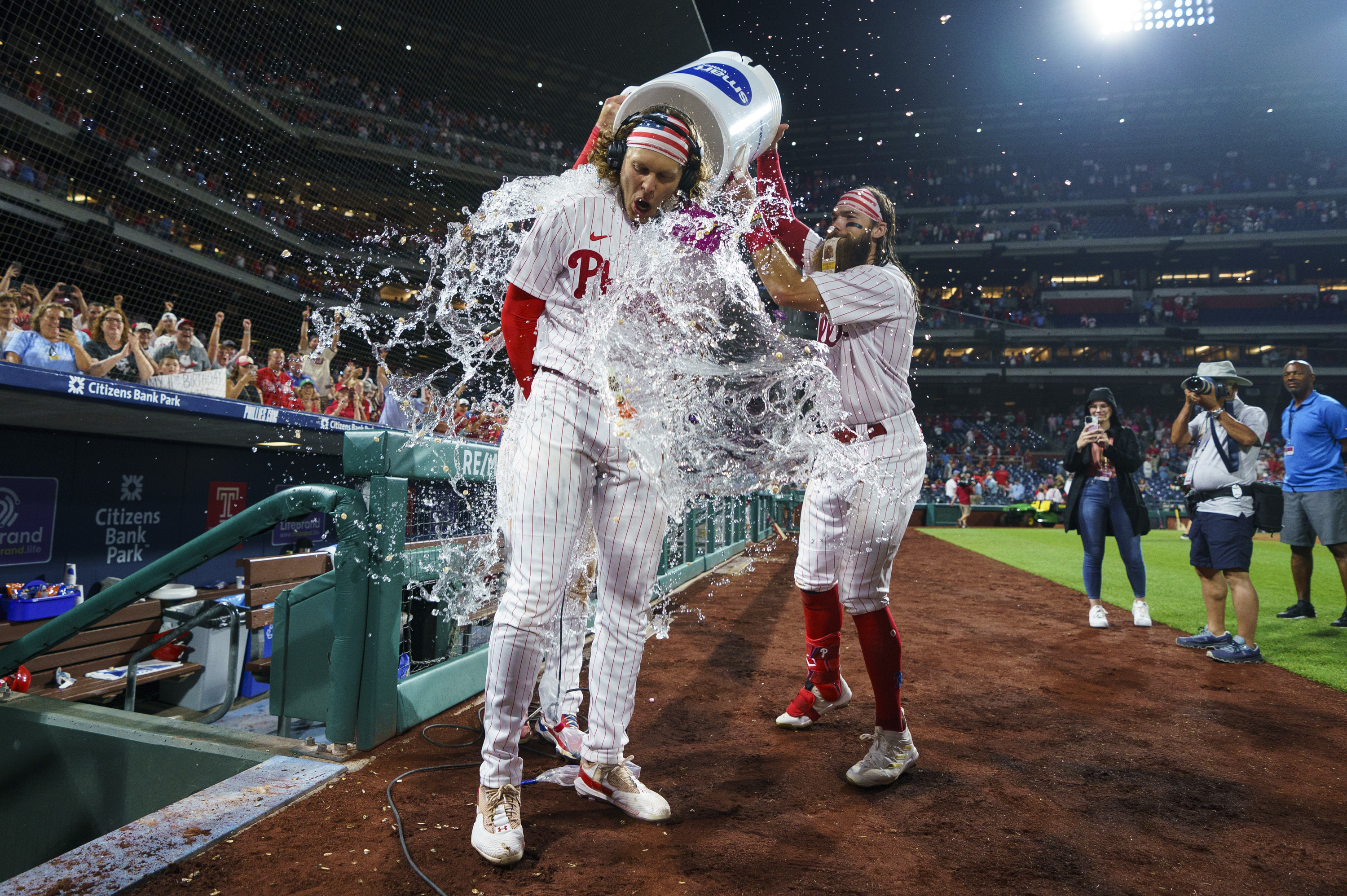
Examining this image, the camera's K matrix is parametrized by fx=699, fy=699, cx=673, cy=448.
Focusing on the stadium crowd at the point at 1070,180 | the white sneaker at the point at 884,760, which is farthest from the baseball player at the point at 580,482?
the stadium crowd at the point at 1070,180

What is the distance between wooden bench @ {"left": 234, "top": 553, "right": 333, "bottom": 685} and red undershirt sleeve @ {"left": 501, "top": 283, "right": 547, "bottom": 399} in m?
2.75

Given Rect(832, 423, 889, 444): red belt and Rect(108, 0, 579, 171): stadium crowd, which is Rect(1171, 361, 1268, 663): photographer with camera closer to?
Rect(832, 423, 889, 444): red belt

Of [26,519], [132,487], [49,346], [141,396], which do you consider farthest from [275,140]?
[141,396]

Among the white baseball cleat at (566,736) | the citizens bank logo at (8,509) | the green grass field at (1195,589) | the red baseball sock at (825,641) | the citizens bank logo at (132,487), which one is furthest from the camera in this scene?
the citizens bank logo at (132,487)

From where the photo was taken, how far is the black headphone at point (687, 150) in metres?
1.71

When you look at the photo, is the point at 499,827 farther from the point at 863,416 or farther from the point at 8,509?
the point at 8,509

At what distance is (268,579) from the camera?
4.41 meters

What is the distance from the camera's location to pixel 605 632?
1846 mm

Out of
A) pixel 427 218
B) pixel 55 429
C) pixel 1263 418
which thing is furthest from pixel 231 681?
pixel 427 218

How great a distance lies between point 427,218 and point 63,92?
254 inches

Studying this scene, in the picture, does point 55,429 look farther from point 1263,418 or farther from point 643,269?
point 1263,418

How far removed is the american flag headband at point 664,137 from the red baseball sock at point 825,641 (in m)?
1.72

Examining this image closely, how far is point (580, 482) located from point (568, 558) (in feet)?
0.62

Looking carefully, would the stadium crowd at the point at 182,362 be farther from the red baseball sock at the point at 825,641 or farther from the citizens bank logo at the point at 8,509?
the red baseball sock at the point at 825,641
